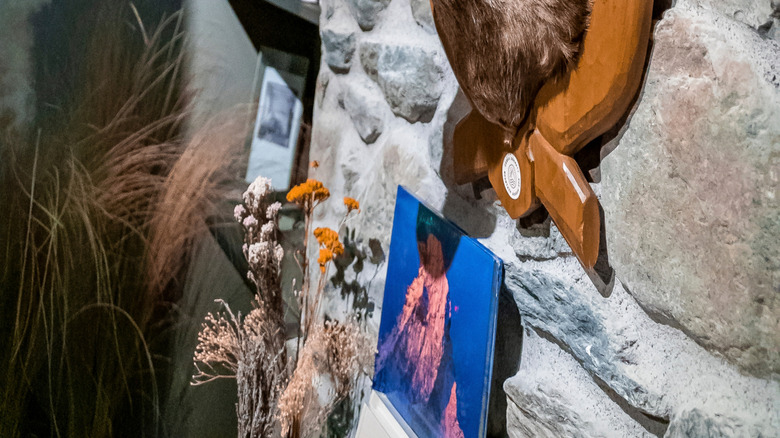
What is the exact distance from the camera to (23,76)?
1.28 metres

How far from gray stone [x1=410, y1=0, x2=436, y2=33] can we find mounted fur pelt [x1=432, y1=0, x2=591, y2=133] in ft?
1.02

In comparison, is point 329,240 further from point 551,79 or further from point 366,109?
point 551,79

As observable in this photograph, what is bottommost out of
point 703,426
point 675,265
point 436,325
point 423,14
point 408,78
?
point 436,325

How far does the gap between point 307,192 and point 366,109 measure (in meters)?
0.23

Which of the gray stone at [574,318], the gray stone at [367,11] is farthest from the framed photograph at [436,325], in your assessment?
the gray stone at [367,11]

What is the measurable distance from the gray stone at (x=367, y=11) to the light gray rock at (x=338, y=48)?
0.06 meters

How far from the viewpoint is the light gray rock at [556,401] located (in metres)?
0.56

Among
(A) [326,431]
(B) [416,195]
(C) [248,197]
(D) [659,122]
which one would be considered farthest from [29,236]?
(D) [659,122]

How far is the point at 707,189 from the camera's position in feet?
1.41

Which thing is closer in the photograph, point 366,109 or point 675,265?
point 675,265

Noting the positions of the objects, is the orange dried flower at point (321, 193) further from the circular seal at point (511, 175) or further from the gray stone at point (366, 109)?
the circular seal at point (511, 175)

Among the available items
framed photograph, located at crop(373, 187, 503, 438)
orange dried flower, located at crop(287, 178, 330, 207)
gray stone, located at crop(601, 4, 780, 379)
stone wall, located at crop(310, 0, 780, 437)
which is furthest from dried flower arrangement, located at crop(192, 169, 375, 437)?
gray stone, located at crop(601, 4, 780, 379)

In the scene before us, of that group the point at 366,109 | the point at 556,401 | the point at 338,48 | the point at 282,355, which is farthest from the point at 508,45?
the point at 282,355

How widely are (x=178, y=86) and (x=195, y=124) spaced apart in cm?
11
